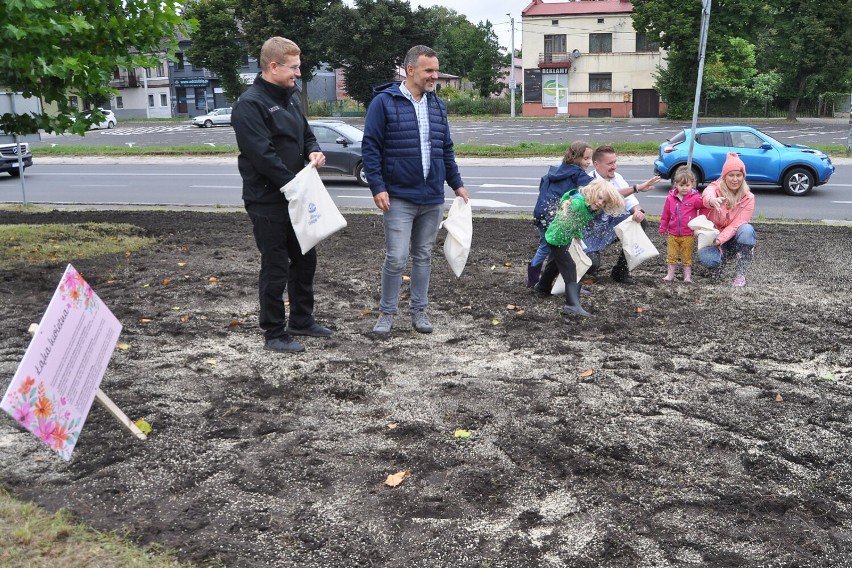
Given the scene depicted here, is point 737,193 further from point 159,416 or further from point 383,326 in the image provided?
point 159,416

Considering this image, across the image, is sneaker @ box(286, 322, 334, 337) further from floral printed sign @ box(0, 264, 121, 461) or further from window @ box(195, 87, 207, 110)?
window @ box(195, 87, 207, 110)

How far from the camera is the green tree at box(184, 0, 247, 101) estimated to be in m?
60.1

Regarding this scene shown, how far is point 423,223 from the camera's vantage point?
596 centimetres

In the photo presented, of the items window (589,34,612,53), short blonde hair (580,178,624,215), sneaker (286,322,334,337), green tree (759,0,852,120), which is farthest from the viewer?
window (589,34,612,53)

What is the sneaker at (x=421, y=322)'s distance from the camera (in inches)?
241

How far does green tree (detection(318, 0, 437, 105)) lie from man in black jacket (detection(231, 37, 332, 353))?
47678 millimetres

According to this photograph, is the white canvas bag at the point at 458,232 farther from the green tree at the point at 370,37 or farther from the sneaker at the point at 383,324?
the green tree at the point at 370,37

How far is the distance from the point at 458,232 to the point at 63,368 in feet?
11.1

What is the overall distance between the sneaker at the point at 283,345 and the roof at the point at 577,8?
198 ft

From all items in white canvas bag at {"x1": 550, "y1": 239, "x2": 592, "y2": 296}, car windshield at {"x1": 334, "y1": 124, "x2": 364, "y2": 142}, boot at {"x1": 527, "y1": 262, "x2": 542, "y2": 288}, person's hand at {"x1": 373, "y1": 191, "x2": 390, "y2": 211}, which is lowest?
boot at {"x1": 527, "y1": 262, "x2": 542, "y2": 288}

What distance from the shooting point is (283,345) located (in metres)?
5.62

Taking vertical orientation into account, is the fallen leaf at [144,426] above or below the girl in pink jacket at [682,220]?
below

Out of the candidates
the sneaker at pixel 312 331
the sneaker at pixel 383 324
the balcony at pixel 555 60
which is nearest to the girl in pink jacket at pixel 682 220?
the sneaker at pixel 383 324

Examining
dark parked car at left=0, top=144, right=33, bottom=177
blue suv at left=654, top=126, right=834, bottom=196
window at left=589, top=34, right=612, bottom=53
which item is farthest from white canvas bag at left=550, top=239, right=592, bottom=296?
window at left=589, top=34, right=612, bottom=53
